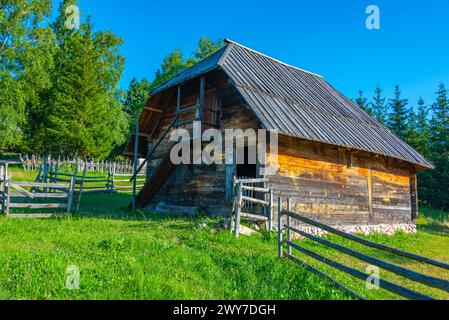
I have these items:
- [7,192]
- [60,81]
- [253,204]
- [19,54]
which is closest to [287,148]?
[253,204]

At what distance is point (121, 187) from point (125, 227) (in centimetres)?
1412

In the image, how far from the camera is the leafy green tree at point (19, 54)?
81.4ft

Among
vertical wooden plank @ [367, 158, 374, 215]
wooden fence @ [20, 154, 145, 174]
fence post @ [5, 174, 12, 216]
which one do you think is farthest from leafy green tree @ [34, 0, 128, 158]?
vertical wooden plank @ [367, 158, 374, 215]

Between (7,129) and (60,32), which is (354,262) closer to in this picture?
(7,129)

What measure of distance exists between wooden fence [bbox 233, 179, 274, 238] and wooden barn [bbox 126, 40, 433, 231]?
0.53m

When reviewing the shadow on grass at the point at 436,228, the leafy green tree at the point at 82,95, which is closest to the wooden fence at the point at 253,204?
the shadow on grass at the point at 436,228

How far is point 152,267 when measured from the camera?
5.34 m

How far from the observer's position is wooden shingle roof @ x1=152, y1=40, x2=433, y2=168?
10750 mm

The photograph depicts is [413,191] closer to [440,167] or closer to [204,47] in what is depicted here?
[440,167]

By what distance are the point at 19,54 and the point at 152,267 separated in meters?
26.8

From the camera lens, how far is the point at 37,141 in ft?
109

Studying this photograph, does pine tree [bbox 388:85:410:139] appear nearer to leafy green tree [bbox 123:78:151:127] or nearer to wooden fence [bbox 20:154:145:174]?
wooden fence [bbox 20:154:145:174]

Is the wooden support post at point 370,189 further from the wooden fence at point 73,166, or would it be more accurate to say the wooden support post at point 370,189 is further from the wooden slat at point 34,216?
the wooden fence at point 73,166

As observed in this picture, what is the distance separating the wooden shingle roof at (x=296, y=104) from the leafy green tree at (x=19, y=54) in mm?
17628
